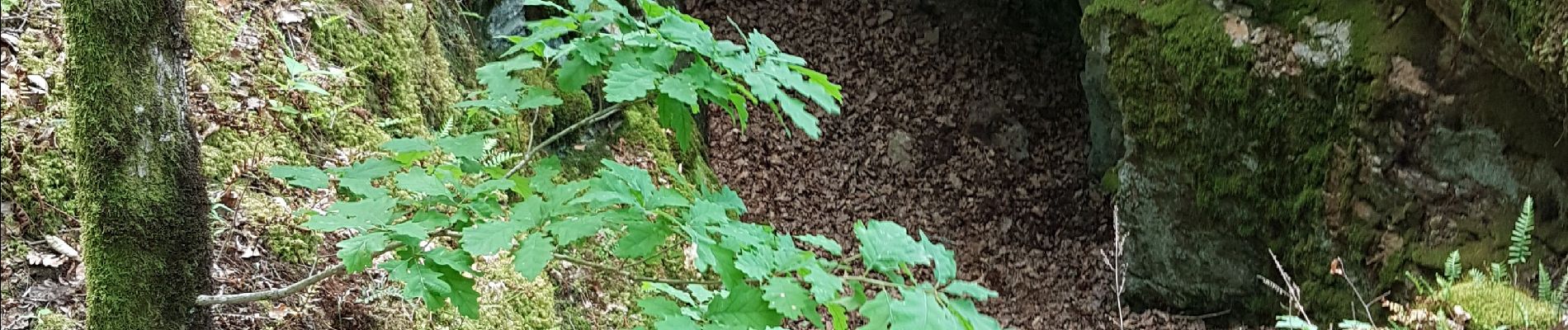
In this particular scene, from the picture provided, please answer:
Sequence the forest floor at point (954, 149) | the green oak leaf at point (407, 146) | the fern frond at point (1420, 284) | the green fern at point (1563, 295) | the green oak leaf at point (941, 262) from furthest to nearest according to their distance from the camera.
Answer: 1. the forest floor at point (954, 149)
2. the fern frond at point (1420, 284)
3. the green fern at point (1563, 295)
4. the green oak leaf at point (407, 146)
5. the green oak leaf at point (941, 262)

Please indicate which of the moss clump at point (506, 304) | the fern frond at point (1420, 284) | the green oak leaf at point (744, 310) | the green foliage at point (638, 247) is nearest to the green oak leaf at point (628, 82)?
the green foliage at point (638, 247)

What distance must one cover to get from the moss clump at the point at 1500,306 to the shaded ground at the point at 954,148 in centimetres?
168

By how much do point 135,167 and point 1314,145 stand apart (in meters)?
4.66

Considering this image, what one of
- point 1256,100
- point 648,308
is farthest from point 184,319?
point 1256,100

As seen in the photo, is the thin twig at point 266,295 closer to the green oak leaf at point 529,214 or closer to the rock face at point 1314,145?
the green oak leaf at point 529,214

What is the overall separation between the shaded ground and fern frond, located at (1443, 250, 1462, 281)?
1.46m

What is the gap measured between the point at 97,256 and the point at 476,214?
644 millimetres

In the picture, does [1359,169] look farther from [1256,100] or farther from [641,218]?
[641,218]

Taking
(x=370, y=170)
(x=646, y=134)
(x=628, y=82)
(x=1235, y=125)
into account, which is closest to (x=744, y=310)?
(x=628, y=82)

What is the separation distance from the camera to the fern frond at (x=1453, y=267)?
3.75m

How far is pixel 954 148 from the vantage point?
6512mm

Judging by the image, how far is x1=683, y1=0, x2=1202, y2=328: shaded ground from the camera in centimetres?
582

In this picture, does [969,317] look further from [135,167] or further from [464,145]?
[135,167]

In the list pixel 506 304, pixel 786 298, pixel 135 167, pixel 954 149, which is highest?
pixel 135 167
